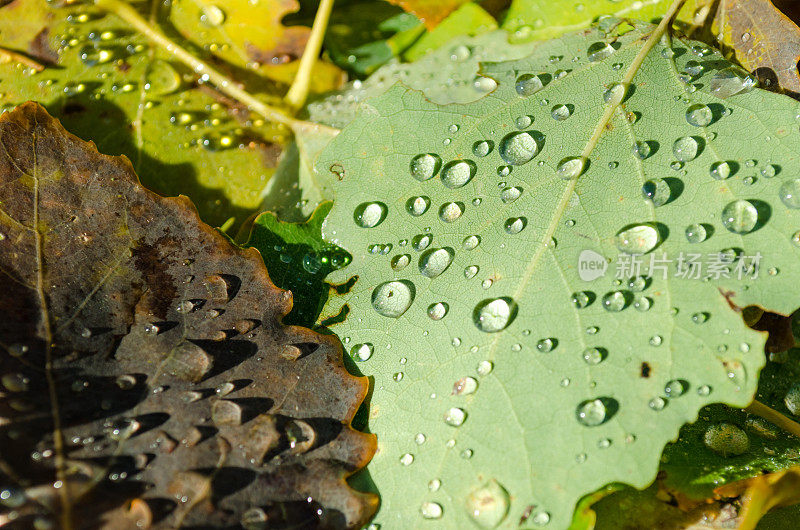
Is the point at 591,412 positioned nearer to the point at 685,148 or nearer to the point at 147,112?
the point at 685,148

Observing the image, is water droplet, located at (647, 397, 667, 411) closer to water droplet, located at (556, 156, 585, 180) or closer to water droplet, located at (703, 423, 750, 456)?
water droplet, located at (703, 423, 750, 456)

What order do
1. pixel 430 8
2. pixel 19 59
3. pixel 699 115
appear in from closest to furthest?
pixel 699 115
pixel 19 59
pixel 430 8

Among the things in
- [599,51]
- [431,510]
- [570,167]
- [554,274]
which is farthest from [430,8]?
[431,510]

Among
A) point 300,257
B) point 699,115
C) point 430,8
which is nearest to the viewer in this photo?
point 699,115

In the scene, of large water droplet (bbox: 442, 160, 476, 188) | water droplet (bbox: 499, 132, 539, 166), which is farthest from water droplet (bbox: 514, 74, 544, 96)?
large water droplet (bbox: 442, 160, 476, 188)

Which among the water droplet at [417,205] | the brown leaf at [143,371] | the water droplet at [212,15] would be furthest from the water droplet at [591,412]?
the water droplet at [212,15]

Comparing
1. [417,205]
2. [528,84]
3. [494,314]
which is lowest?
[494,314]
